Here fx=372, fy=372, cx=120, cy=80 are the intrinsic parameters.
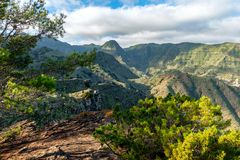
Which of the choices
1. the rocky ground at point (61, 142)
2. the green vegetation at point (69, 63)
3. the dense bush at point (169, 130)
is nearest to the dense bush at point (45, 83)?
the rocky ground at point (61, 142)

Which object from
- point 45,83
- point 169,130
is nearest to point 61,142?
point 45,83

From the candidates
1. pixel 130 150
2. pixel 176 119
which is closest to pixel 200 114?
pixel 176 119

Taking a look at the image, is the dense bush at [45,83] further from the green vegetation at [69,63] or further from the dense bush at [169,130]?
the dense bush at [169,130]

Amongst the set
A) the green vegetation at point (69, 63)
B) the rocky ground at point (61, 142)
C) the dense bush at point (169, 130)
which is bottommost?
the rocky ground at point (61, 142)

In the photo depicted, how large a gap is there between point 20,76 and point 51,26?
4.08 metres

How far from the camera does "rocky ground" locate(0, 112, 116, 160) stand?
73.5 ft

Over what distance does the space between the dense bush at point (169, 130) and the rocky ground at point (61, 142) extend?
3.73 meters

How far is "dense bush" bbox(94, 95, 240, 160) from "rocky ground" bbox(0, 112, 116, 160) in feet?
12.2

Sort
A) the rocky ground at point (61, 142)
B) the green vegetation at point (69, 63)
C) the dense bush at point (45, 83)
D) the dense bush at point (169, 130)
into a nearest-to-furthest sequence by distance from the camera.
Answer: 1. the dense bush at point (169, 130)
2. the dense bush at point (45, 83)
3. the rocky ground at point (61, 142)
4. the green vegetation at point (69, 63)

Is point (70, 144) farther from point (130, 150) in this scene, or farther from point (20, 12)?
point (20, 12)

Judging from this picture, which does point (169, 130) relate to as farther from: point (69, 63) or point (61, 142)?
point (69, 63)

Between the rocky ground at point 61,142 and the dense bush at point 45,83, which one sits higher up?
the dense bush at point 45,83

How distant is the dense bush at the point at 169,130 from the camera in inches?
649

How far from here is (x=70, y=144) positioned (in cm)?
2445
